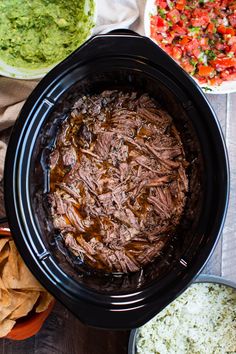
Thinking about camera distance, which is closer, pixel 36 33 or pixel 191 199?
pixel 191 199

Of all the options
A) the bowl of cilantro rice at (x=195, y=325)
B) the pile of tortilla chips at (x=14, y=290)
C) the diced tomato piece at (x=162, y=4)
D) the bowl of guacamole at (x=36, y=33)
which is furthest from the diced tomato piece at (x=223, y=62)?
the pile of tortilla chips at (x=14, y=290)

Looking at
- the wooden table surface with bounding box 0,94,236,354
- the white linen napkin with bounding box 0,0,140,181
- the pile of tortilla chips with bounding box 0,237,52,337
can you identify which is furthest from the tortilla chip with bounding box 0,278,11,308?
the white linen napkin with bounding box 0,0,140,181

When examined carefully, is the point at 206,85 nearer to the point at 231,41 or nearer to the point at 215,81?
the point at 215,81

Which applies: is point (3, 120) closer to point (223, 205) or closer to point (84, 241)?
point (84, 241)

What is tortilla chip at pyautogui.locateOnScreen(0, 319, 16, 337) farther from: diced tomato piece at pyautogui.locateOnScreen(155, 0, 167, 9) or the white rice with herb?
diced tomato piece at pyautogui.locateOnScreen(155, 0, 167, 9)

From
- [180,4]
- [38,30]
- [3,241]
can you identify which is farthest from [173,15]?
[3,241]

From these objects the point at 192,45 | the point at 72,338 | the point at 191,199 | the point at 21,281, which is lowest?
the point at 72,338

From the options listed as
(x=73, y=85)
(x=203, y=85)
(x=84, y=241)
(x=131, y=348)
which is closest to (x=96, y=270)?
(x=84, y=241)

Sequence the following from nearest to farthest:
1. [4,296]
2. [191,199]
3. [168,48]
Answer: [191,199], [4,296], [168,48]
